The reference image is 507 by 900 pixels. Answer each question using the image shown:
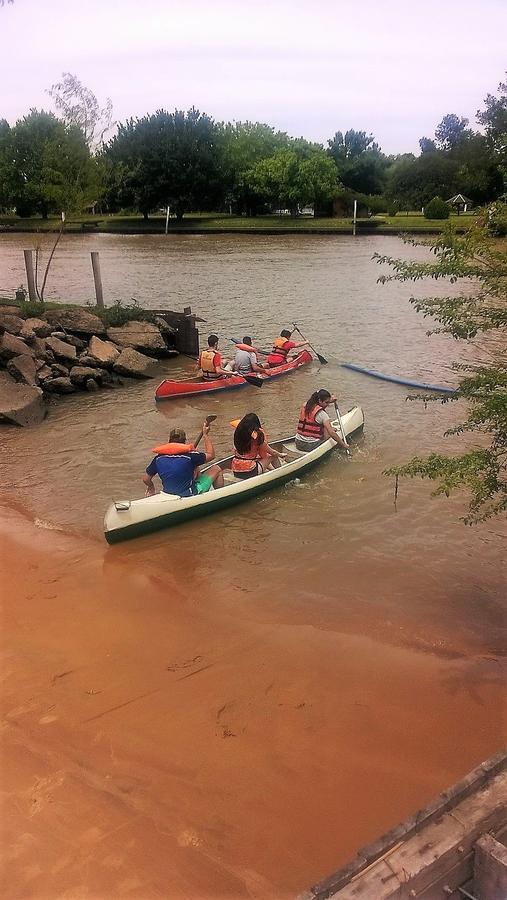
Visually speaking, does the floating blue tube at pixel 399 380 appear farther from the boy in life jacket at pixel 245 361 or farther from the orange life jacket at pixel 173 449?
the orange life jacket at pixel 173 449

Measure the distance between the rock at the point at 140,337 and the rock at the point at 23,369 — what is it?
127 inches

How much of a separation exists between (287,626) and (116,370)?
10957 mm

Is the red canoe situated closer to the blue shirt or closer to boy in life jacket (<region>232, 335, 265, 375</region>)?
boy in life jacket (<region>232, 335, 265, 375</region>)

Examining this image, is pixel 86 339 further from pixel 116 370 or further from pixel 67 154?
pixel 67 154

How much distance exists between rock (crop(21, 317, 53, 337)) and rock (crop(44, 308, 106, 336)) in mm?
345

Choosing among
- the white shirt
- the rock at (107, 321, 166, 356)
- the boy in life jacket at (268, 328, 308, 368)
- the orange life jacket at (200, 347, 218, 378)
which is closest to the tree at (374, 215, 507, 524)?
the orange life jacket at (200, 347, 218, 378)

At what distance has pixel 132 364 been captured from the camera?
1623 cm

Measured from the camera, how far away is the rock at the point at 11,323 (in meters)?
15.4

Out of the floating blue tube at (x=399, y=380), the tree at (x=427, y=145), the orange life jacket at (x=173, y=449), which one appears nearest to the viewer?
the orange life jacket at (x=173, y=449)

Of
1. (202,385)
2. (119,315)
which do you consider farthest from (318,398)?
(119,315)

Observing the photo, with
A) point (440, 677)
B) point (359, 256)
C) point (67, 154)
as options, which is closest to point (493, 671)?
point (440, 677)

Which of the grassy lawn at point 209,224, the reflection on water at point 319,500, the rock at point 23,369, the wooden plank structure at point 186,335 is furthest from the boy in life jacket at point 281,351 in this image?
the grassy lawn at point 209,224

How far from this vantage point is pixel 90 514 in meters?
8.86

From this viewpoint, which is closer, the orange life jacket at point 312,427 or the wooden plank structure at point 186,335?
the orange life jacket at point 312,427
